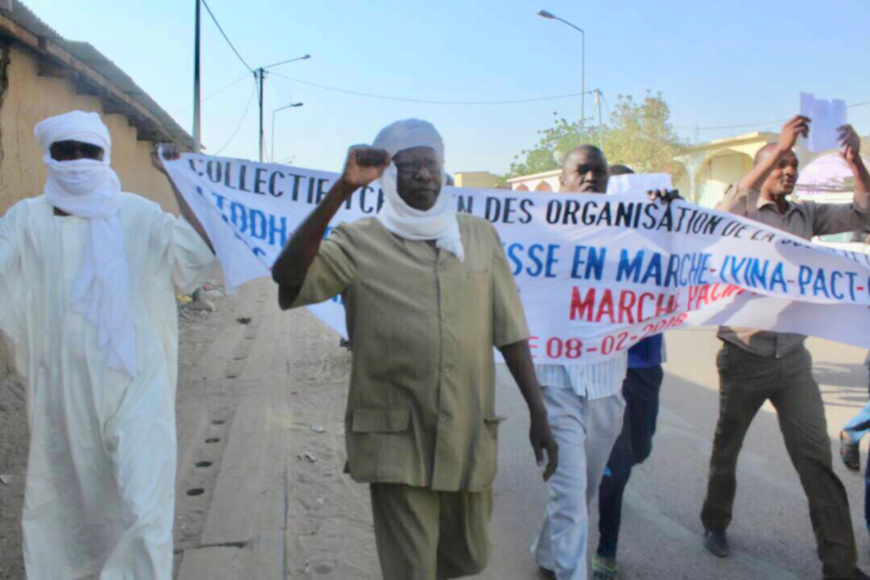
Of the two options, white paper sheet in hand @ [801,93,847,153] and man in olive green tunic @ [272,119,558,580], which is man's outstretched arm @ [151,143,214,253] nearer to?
man in olive green tunic @ [272,119,558,580]

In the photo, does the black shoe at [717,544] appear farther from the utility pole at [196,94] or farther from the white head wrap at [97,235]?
the utility pole at [196,94]

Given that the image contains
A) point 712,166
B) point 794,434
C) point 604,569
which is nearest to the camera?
point 794,434

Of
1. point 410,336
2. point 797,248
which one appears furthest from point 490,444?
point 797,248

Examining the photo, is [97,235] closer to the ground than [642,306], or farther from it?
farther from it

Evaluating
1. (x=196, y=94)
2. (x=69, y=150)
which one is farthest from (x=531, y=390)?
(x=196, y=94)

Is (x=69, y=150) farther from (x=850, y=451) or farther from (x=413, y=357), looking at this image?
(x=850, y=451)

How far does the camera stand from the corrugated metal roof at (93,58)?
6203 millimetres

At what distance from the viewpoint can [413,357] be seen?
7.94 feet

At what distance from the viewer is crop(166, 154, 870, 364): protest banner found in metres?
3.60

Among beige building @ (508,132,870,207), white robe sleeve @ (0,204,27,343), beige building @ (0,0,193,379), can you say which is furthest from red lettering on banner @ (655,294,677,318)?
beige building @ (508,132,870,207)

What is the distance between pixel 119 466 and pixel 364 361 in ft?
3.56

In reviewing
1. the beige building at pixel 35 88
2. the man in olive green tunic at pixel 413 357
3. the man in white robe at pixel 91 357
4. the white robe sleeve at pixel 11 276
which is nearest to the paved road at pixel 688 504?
the man in olive green tunic at pixel 413 357

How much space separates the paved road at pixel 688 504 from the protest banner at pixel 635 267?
1141 mm

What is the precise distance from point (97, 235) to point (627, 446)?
2495 mm
